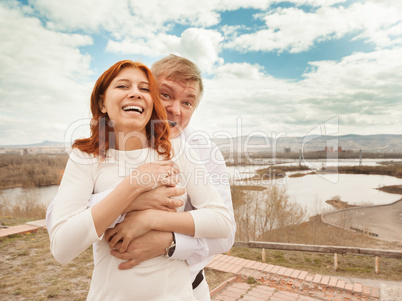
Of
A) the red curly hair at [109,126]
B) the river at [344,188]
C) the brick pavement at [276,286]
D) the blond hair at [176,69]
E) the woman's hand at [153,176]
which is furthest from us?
the river at [344,188]

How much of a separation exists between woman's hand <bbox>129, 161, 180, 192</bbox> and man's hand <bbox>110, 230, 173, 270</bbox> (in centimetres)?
18

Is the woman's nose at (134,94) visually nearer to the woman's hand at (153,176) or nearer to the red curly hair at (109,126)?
the red curly hair at (109,126)

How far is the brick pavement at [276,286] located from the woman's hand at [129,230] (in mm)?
3467

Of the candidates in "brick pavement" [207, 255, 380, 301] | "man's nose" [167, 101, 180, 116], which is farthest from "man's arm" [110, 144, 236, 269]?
"brick pavement" [207, 255, 380, 301]

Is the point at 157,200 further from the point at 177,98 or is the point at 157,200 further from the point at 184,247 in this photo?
the point at 177,98

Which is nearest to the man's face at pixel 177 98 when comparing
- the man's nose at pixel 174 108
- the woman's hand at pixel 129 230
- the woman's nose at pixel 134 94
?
the man's nose at pixel 174 108

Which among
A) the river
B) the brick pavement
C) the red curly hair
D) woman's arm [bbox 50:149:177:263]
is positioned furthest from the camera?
the river

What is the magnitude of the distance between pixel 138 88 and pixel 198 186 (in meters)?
0.48

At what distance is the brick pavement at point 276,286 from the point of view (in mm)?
4094

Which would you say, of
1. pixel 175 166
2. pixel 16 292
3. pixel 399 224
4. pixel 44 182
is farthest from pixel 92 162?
pixel 44 182

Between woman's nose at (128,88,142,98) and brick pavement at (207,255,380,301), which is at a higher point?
woman's nose at (128,88,142,98)

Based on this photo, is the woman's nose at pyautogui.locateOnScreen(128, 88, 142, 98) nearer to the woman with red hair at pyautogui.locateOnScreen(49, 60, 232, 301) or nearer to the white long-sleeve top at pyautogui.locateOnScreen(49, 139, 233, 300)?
the woman with red hair at pyautogui.locateOnScreen(49, 60, 232, 301)

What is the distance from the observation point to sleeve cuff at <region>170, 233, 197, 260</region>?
3.20ft

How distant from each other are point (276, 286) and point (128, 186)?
4483 millimetres
